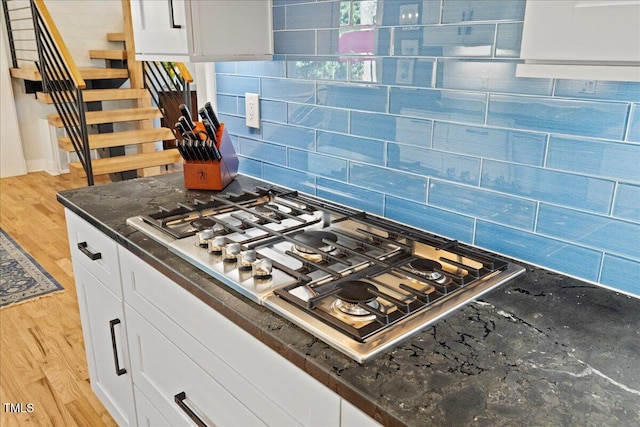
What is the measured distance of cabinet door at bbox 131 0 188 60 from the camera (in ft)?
5.12

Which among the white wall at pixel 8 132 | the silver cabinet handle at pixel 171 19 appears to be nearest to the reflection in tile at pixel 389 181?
the silver cabinet handle at pixel 171 19

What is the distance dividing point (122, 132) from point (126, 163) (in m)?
0.45

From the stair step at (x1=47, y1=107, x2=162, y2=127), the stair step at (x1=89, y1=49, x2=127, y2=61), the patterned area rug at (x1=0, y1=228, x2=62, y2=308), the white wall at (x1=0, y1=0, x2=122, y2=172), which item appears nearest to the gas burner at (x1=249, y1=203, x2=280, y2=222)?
the patterned area rug at (x1=0, y1=228, x2=62, y2=308)

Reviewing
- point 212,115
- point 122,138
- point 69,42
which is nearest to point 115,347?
point 212,115

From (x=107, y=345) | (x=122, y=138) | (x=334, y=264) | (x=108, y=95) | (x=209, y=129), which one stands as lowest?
(x=107, y=345)

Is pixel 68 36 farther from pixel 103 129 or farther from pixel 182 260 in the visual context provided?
pixel 182 260

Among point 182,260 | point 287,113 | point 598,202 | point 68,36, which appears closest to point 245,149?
point 287,113

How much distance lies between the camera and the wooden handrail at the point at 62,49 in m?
4.05

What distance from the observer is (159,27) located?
165 centimetres

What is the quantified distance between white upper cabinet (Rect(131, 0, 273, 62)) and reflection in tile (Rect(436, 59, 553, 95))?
27.2 inches

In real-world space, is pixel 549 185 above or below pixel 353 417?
above

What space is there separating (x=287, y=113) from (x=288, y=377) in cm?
108

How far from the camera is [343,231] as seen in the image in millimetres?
1431

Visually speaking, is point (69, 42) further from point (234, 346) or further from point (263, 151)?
point (234, 346)
